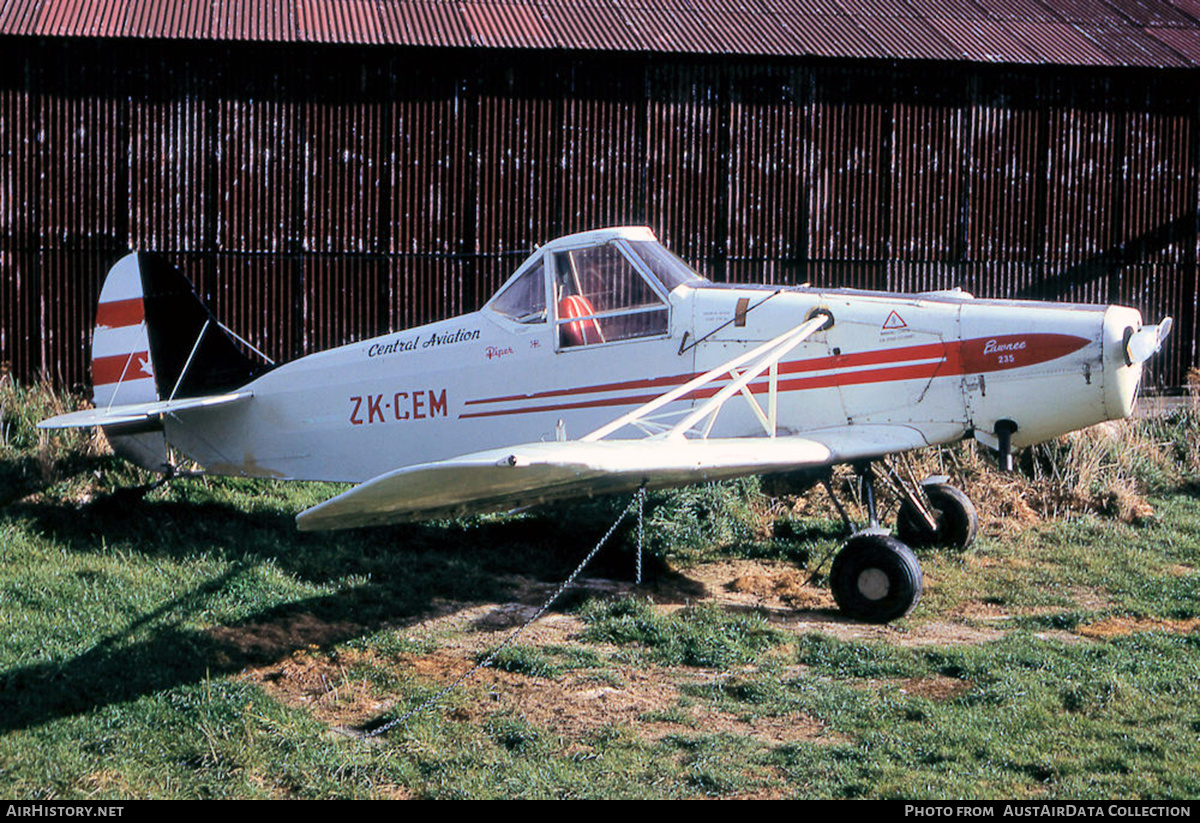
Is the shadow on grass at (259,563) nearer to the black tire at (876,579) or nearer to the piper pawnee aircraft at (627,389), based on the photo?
the piper pawnee aircraft at (627,389)

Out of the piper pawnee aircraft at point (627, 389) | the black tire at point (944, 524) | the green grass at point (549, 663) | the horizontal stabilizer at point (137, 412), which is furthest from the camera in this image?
Result: the black tire at point (944, 524)

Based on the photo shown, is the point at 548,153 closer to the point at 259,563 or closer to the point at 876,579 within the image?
the point at 259,563

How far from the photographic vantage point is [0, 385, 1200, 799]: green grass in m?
5.04

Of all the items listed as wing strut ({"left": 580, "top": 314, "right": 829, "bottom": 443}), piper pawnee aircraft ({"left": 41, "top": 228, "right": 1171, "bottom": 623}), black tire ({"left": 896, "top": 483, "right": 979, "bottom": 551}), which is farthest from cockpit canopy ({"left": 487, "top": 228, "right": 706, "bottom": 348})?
black tire ({"left": 896, "top": 483, "right": 979, "bottom": 551})

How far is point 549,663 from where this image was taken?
255 inches

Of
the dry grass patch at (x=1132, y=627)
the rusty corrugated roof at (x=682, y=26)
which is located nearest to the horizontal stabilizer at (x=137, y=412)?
the rusty corrugated roof at (x=682, y=26)

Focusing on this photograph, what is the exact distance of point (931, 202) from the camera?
13594 mm

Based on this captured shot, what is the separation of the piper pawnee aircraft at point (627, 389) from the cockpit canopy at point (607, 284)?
0.01 metres

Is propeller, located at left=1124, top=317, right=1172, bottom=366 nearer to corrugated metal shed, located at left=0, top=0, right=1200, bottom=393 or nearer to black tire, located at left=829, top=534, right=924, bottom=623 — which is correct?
black tire, located at left=829, top=534, right=924, bottom=623

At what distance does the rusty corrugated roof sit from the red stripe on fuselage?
6.38 metres

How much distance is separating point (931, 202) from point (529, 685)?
9.58m

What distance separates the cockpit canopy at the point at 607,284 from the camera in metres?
8.02

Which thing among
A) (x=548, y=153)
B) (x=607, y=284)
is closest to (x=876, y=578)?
(x=607, y=284)

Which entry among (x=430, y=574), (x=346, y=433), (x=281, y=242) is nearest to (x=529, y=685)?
(x=430, y=574)
